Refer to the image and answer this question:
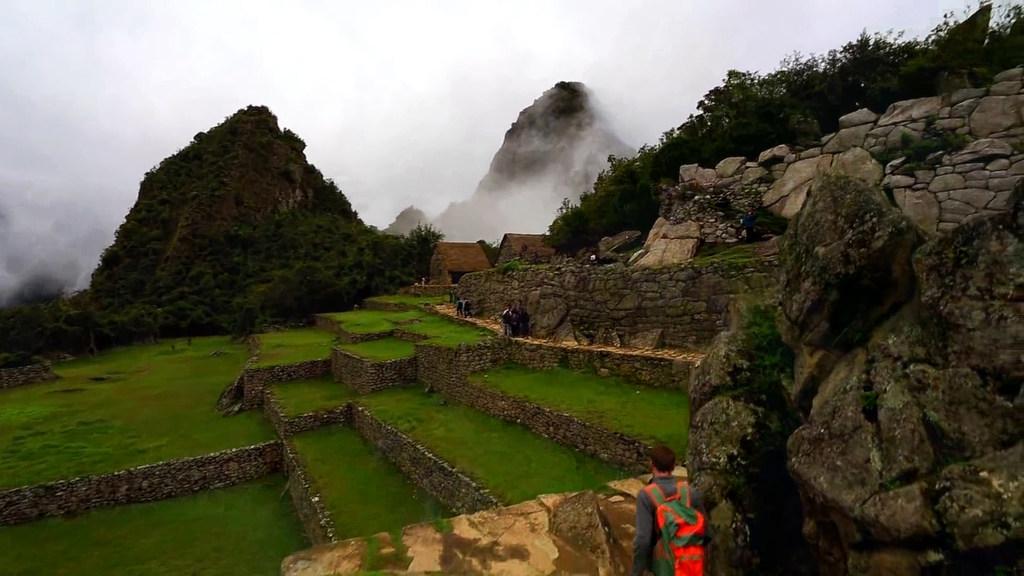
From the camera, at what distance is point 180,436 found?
14.3 metres

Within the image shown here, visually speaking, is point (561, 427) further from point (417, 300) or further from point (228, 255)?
point (228, 255)

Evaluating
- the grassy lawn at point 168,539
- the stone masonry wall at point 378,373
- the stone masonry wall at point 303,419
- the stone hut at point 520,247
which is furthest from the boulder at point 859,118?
the stone hut at point 520,247

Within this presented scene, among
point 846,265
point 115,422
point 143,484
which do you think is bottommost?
point 143,484

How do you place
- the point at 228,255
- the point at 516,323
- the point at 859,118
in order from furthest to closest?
the point at 228,255
the point at 516,323
the point at 859,118

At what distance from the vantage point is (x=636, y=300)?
12008 millimetres

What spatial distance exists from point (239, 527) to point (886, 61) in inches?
724

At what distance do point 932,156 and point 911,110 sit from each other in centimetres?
131

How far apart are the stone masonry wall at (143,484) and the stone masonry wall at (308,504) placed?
114 centimetres

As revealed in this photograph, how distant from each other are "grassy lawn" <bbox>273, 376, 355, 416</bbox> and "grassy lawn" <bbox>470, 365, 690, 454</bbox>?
510 centimetres

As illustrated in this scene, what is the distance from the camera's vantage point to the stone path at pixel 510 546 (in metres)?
3.96

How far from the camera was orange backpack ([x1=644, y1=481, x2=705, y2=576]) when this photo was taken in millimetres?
3021

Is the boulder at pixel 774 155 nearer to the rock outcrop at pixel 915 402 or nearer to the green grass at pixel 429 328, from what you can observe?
the green grass at pixel 429 328

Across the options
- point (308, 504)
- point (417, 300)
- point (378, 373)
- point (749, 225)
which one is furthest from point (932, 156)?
point (417, 300)

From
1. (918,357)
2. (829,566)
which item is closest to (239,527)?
(829,566)
